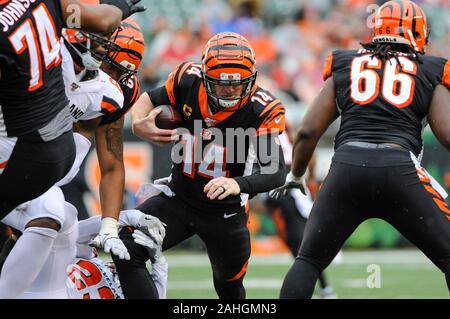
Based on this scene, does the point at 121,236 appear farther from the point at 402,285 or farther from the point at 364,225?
the point at 364,225

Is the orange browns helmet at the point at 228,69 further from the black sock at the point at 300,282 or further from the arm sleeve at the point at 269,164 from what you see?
the black sock at the point at 300,282

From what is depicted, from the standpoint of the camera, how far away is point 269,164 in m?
4.95

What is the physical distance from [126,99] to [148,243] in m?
0.79

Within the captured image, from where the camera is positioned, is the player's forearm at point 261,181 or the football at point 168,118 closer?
the player's forearm at point 261,181

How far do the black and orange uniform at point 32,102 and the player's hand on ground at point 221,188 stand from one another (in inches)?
32.2

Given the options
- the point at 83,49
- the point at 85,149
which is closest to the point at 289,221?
the point at 85,149

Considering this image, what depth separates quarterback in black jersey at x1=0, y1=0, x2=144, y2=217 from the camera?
147 inches

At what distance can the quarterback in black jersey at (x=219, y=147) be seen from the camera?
491 centimetres

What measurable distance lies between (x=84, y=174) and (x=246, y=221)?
451 centimetres

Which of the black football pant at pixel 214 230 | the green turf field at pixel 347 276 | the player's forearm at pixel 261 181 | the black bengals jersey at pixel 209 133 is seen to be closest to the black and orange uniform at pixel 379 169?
the player's forearm at pixel 261 181

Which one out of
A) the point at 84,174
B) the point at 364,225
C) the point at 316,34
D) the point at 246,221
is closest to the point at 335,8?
the point at 316,34

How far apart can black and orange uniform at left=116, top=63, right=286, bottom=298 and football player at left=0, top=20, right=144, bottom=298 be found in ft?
1.11

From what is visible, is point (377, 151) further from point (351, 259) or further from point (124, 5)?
point (351, 259)

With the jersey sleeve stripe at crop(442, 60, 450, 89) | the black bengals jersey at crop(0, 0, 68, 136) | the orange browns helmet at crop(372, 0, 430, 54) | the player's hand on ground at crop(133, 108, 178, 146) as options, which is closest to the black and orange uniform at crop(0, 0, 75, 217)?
the black bengals jersey at crop(0, 0, 68, 136)
